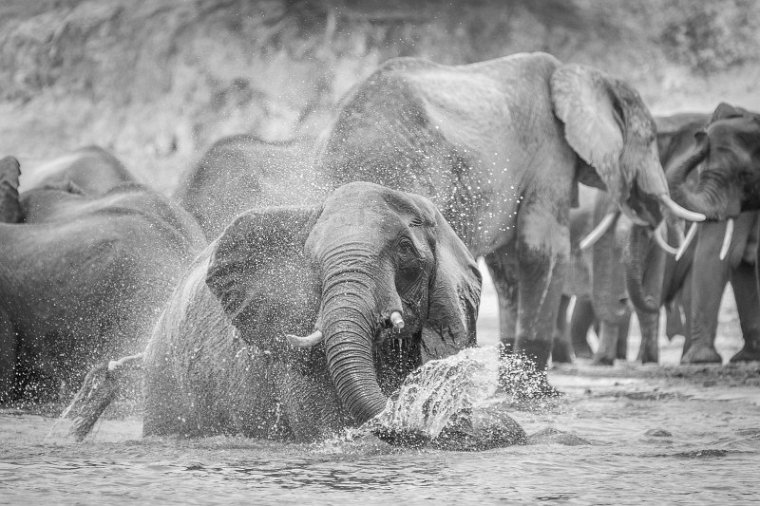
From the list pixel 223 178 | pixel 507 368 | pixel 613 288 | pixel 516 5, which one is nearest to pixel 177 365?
pixel 223 178

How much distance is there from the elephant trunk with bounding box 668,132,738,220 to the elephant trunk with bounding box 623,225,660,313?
1.13 metres

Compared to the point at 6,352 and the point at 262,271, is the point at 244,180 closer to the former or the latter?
the point at 6,352

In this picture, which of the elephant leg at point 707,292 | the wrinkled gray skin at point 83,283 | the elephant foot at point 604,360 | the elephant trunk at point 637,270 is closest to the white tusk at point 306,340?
the wrinkled gray skin at point 83,283

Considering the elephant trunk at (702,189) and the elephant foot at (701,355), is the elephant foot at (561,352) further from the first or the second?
the elephant trunk at (702,189)

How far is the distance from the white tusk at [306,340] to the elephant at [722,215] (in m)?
7.56

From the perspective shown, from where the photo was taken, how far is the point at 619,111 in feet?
34.8

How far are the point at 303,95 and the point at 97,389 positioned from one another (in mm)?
23504

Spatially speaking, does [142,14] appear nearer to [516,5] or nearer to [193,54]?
[193,54]

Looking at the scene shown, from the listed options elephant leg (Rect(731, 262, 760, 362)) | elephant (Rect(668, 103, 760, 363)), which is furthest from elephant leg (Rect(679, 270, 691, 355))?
elephant leg (Rect(731, 262, 760, 362))

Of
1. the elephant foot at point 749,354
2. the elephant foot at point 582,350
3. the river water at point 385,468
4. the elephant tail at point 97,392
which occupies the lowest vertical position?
the river water at point 385,468

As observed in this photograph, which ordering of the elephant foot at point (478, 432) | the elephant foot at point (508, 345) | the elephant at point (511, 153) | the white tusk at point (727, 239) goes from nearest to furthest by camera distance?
1. the elephant foot at point (478, 432)
2. the elephant at point (511, 153)
3. the elephant foot at point (508, 345)
4. the white tusk at point (727, 239)

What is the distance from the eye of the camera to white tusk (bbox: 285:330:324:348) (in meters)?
5.25

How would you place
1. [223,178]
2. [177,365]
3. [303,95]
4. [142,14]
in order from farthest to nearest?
[303,95]
[142,14]
[223,178]
[177,365]

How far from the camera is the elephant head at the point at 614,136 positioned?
32.4 ft
